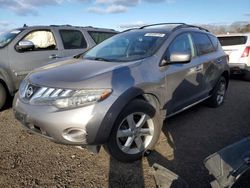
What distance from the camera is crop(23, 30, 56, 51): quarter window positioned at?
5934 mm

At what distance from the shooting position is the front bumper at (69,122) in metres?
2.89

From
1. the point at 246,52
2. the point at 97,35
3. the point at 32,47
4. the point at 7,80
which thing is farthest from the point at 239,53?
the point at 7,80

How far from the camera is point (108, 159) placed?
3.49 metres

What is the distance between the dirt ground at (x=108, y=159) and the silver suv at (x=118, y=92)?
0.28m

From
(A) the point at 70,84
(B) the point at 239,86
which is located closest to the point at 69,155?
(A) the point at 70,84

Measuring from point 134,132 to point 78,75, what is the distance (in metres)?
0.98

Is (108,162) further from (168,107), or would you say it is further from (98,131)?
(168,107)

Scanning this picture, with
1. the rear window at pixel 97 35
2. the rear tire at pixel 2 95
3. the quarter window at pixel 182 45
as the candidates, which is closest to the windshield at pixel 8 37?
the rear tire at pixel 2 95

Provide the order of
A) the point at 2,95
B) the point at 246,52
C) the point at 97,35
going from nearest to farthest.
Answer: the point at 2,95 → the point at 97,35 → the point at 246,52

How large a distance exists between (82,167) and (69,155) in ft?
1.21

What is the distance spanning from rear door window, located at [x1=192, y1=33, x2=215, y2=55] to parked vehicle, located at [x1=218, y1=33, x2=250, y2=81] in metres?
3.72

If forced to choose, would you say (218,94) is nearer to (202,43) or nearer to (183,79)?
(202,43)

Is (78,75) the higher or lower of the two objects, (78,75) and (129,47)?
the lower

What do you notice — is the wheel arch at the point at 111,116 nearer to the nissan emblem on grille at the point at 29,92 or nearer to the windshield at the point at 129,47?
the windshield at the point at 129,47
